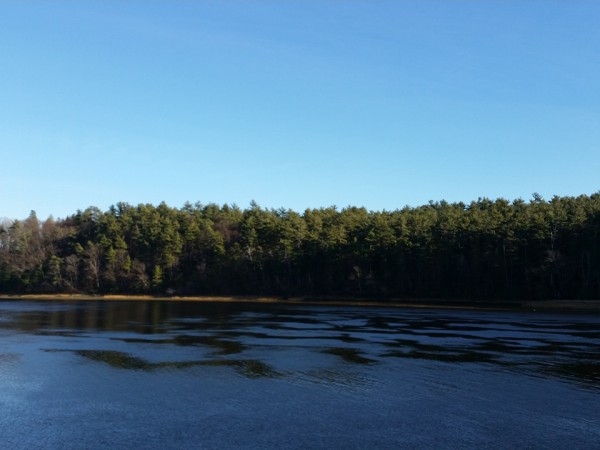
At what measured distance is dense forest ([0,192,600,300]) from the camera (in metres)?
A: 92.8

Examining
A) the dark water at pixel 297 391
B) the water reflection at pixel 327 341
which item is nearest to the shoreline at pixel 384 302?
the water reflection at pixel 327 341

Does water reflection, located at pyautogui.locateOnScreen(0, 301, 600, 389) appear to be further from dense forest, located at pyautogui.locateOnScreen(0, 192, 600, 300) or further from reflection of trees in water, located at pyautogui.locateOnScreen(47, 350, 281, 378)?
dense forest, located at pyautogui.locateOnScreen(0, 192, 600, 300)

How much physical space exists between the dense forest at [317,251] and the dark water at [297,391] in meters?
48.8

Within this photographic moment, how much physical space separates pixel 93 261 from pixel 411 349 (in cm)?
10549

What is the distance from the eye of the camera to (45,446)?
679 inches

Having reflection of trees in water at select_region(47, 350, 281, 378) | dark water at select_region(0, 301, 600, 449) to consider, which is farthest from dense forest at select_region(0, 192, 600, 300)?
reflection of trees in water at select_region(47, 350, 281, 378)

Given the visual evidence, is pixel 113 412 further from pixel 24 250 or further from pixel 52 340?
pixel 24 250

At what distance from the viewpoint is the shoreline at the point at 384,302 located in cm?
8575

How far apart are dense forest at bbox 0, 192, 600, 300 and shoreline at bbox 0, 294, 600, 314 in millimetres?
3084

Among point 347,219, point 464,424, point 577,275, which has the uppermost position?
point 347,219

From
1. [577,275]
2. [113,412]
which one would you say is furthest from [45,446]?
[577,275]

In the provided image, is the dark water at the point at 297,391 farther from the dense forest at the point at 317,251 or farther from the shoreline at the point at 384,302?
the dense forest at the point at 317,251

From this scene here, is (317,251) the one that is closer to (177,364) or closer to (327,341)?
(327,341)

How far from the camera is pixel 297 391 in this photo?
25.2m
